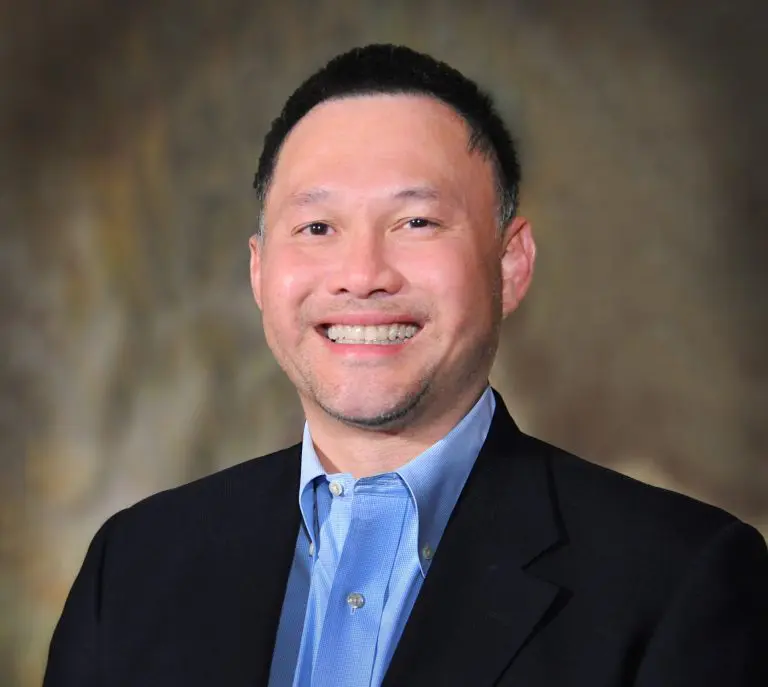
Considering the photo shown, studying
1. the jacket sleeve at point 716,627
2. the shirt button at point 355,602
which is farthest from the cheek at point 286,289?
the jacket sleeve at point 716,627

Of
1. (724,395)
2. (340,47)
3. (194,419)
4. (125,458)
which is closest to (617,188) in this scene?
(724,395)

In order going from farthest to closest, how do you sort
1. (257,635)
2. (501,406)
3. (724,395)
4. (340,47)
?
(340,47) → (724,395) → (501,406) → (257,635)

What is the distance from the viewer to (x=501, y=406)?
194cm

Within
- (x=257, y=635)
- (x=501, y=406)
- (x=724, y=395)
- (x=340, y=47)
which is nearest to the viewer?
(x=257, y=635)

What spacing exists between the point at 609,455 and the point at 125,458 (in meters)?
1.19

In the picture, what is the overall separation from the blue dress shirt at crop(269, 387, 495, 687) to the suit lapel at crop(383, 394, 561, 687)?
1.9 inches

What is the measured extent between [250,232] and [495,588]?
53.3 inches

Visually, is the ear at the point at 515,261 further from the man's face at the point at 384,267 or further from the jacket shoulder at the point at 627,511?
the jacket shoulder at the point at 627,511

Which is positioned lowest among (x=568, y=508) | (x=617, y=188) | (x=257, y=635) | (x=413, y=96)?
(x=257, y=635)

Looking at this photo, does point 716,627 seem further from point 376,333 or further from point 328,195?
point 328,195

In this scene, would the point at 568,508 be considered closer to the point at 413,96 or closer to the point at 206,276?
the point at 413,96

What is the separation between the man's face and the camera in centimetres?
177

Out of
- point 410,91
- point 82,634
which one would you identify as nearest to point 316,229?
point 410,91

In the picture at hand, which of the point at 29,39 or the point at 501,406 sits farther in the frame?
the point at 29,39
